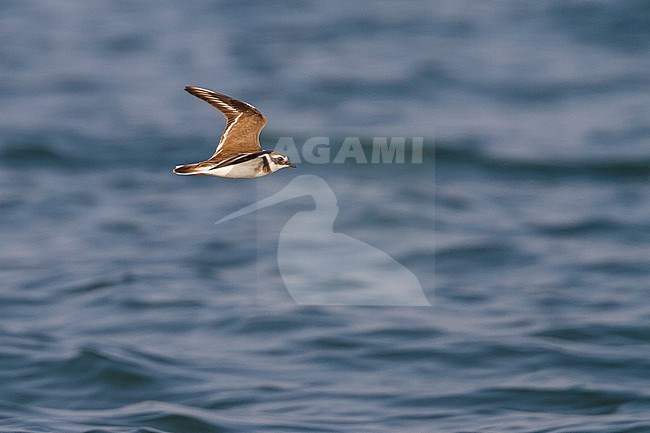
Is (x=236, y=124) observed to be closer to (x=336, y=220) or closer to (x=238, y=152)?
(x=238, y=152)

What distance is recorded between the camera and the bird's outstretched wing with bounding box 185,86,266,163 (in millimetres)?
6504

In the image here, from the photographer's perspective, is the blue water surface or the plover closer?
the plover

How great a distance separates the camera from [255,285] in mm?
14820

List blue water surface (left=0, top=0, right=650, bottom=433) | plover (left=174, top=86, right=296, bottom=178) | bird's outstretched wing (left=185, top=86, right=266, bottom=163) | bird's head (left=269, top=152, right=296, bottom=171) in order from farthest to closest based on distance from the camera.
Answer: blue water surface (left=0, top=0, right=650, bottom=433) < bird's outstretched wing (left=185, top=86, right=266, bottom=163) < bird's head (left=269, top=152, right=296, bottom=171) < plover (left=174, top=86, right=296, bottom=178)

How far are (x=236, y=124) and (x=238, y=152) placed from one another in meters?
0.56

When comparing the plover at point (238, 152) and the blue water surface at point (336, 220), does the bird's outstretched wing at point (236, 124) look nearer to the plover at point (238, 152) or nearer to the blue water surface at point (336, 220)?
the plover at point (238, 152)

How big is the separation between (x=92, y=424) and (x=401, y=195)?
28.5 ft

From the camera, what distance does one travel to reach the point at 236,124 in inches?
269

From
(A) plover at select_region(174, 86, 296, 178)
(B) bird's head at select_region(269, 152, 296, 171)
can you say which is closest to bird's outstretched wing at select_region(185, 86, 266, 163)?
(A) plover at select_region(174, 86, 296, 178)

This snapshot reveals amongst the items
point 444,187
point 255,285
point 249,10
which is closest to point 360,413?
point 255,285

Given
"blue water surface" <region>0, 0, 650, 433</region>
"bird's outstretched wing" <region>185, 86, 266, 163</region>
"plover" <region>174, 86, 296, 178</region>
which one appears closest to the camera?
"plover" <region>174, 86, 296, 178</region>

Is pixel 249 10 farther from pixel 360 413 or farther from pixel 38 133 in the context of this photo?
pixel 360 413

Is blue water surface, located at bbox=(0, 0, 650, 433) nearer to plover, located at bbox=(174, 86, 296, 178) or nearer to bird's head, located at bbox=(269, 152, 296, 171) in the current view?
plover, located at bbox=(174, 86, 296, 178)

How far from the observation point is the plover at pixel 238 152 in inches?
228
